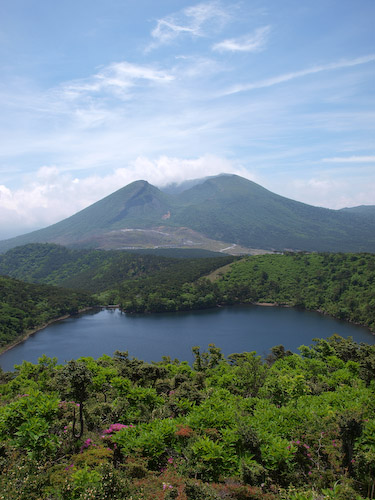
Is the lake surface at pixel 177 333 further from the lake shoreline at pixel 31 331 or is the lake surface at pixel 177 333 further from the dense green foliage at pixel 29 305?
the dense green foliage at pixel 29 305

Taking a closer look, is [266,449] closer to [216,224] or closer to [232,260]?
[232,260]

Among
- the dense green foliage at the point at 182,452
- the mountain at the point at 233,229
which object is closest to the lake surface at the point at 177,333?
the dense green foliage at the point at 182,452

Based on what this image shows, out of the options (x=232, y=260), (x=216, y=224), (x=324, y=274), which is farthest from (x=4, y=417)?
(x=216, y=224)

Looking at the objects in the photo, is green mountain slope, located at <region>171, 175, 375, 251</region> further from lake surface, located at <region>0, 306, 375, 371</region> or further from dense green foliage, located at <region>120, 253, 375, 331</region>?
lake surface, located at <region>0, 306, 375, 371</region>

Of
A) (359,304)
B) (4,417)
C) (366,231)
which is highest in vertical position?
(366,231)

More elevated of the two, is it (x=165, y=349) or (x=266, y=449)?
(x=266, y=449)

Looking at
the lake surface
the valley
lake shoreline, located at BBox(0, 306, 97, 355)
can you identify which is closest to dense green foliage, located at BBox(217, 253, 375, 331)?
the valley

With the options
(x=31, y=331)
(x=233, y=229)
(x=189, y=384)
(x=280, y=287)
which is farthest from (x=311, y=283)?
(x=233, y=229)
